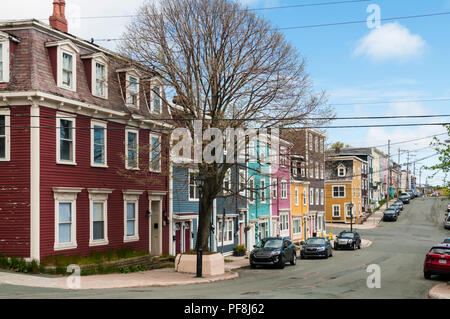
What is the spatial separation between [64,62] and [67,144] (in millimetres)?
3698

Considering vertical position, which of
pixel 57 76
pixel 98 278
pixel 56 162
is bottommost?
pixel 98 278

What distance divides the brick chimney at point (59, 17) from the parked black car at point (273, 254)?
16.0 m

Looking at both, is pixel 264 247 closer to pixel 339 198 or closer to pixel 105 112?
pixel 105 112

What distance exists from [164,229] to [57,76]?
1182 centimetres

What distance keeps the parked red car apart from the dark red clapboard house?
1329 centimetres

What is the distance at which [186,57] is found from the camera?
24.9 meters

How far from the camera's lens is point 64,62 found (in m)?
23.3

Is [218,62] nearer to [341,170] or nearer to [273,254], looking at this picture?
[273,254]

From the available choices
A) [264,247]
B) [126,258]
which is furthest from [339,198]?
[126,258]

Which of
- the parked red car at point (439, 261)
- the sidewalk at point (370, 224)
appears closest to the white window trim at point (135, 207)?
the parked red car at point (439, 261)

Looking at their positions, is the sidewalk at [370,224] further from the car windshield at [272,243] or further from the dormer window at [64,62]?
the dormer window at [64,62]

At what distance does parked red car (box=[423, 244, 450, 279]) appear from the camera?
22.2 m

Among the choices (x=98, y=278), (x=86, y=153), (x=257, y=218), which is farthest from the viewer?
(x=257, y=218)

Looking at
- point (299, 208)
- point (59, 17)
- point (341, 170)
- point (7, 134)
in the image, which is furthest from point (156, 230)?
point (341, 170)
